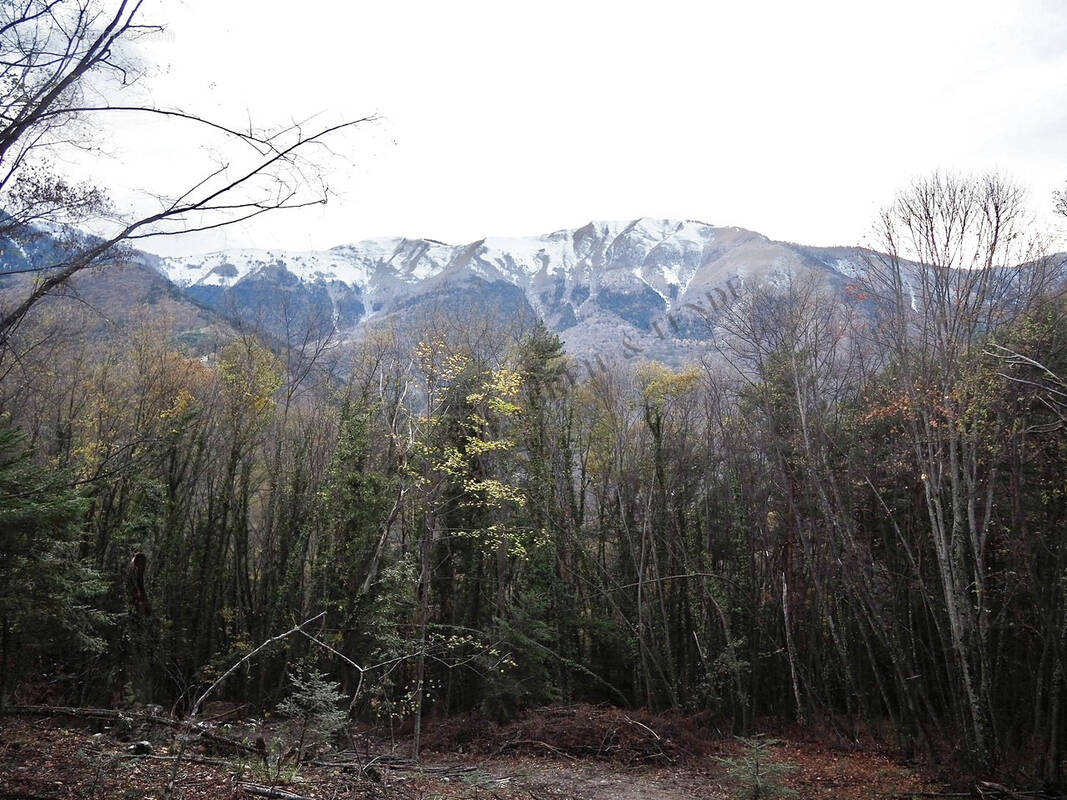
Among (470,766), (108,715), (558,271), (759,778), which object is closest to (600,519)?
(470,766)

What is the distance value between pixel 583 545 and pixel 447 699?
5.25m

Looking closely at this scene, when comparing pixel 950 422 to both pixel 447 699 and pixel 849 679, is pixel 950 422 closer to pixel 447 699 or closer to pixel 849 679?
pixel 849 679

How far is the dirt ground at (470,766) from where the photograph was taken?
5.43 m

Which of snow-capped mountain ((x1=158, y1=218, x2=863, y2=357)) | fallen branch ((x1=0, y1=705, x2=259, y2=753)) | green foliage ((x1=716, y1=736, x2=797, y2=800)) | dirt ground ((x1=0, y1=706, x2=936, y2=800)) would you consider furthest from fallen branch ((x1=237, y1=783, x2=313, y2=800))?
snow-capped mountain ((x1=158, y1=218, x2=863, y2=357))

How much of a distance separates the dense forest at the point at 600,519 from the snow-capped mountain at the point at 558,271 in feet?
172

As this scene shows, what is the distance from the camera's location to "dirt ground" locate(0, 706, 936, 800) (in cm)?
543

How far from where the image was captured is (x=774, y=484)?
15.3 metres

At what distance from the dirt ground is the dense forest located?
1.13m

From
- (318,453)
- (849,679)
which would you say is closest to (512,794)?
(849,679)

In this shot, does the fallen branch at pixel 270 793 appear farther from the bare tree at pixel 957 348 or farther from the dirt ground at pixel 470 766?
the bare tree at pixel 957 348

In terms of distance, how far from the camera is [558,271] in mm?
103062

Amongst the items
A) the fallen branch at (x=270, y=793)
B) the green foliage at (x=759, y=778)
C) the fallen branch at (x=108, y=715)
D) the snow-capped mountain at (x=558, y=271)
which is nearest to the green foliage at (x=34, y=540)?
the fallen branch at (x=108, y=715)

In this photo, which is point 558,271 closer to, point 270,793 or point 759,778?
point 759,778

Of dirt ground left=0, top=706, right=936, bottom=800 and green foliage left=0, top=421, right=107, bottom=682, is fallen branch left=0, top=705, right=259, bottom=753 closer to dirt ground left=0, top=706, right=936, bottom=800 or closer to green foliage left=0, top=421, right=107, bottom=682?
dirt ground left=0, top=706, right=936, bottom=800
